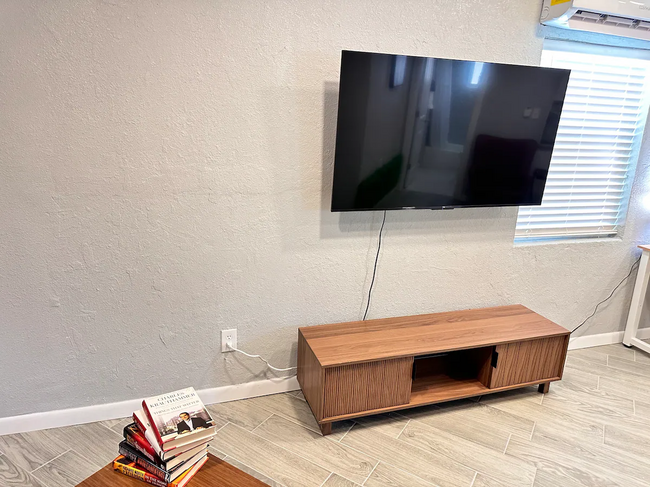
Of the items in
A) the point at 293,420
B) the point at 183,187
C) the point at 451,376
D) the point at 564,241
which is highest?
the point at 183,187

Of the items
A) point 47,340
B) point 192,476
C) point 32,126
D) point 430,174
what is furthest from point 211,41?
point 192,476

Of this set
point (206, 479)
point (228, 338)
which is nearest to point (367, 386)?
point (228, 338)

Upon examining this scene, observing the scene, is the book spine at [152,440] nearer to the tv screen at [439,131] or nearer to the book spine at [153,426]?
the book spine at [153,426]

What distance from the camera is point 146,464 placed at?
4.73 ft

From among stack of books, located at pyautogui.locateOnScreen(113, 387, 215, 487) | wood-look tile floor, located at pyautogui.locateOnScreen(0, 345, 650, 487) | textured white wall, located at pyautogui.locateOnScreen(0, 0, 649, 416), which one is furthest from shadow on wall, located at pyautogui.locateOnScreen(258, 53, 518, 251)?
stack of books, located at pyautogui.locateOnScreen(113, 387, 215, 487)

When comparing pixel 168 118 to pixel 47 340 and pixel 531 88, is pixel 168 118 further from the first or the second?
pixel 531 88

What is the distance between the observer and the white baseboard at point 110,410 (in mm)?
2129

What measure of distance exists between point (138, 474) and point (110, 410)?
93 cm

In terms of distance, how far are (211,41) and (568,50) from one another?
197 centimetres

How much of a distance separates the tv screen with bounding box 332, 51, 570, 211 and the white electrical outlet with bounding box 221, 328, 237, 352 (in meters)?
0.80

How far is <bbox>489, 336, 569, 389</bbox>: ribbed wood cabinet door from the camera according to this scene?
8.05 feet

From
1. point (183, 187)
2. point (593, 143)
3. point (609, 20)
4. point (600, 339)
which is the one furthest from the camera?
point (600, 339)

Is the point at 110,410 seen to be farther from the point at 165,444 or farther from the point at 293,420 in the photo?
the point at 165,444

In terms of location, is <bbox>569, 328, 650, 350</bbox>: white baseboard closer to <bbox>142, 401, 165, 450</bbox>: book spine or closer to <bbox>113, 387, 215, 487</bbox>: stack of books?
<bbox>113, 387, 215, 487</bbox>: stack of books
